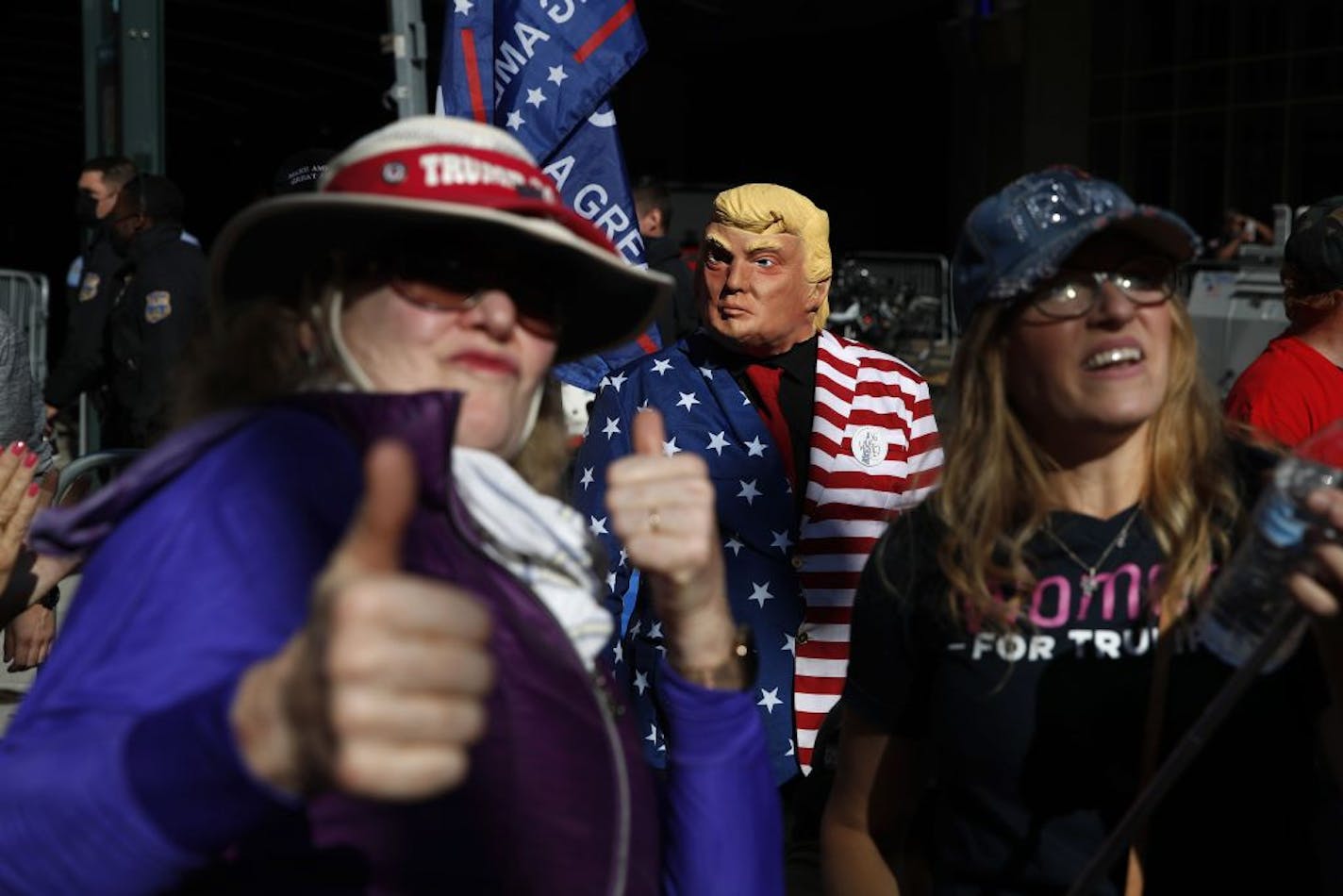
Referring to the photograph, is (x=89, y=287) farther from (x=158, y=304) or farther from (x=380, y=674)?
(x=380, y=674)

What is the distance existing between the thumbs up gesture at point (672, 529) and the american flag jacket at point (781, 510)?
2168mm

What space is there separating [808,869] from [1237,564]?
2.69m

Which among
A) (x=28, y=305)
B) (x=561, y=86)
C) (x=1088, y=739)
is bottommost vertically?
(x=1088, y=739)

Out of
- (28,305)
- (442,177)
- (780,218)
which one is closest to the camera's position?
(442,177)

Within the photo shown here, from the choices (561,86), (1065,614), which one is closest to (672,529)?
(1065,614)

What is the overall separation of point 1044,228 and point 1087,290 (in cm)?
11

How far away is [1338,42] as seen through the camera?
2062 centimetres

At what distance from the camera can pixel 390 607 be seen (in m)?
1.22

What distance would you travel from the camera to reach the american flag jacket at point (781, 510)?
441 centimetres

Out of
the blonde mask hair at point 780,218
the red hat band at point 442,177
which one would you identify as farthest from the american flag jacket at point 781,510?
the red hat band at point 442,177

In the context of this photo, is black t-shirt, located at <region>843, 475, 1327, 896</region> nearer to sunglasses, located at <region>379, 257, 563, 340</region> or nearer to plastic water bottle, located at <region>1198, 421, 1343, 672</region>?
plastic water bottle, located at <region>1198, 421, 1343, 672</region>

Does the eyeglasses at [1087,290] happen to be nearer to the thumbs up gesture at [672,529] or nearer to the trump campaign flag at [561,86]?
the thumbs up gesture at [672,529]

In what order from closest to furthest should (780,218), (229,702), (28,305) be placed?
(229,702) < (780,218) < (28,305)

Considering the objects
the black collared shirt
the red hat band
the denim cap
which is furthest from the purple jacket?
the black collared shirt
